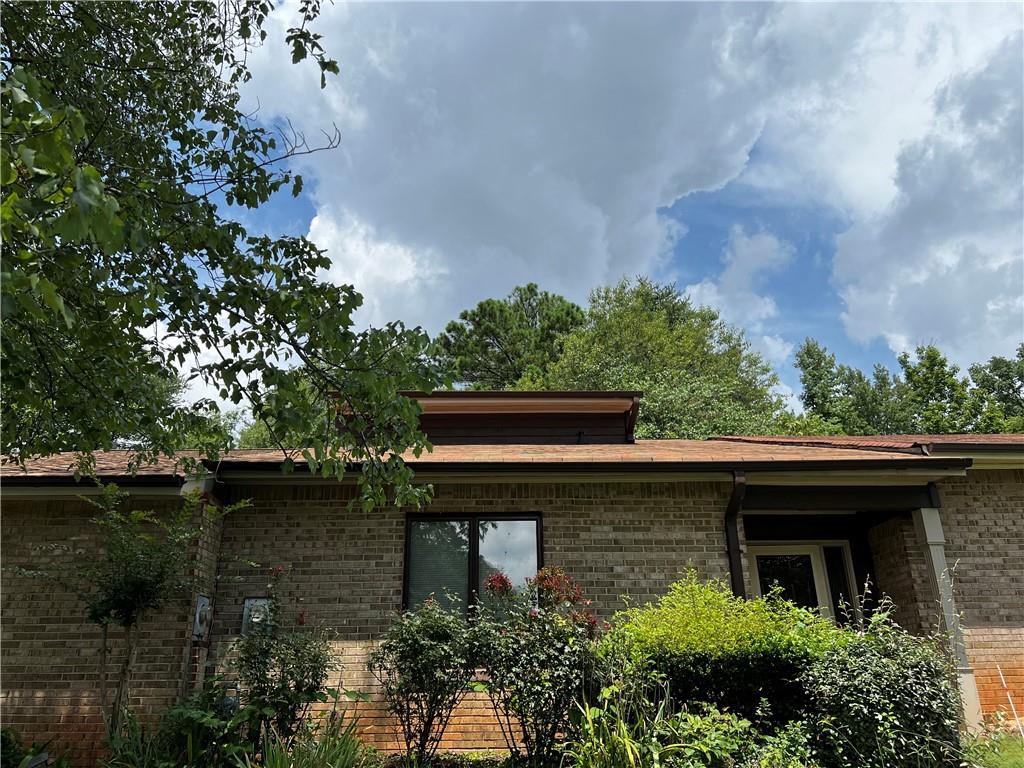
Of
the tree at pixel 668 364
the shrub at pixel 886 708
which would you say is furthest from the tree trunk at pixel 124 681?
the tree at pixel 668 364

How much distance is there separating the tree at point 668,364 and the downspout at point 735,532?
14584 millimetres

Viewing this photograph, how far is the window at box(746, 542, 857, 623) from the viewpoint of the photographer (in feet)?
31.3

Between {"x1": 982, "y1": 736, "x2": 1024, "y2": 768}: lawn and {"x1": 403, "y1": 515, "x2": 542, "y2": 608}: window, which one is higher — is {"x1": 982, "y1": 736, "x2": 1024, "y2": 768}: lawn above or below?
below

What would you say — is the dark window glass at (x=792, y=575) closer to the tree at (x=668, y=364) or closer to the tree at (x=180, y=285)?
the tree at (x=180, y=285)

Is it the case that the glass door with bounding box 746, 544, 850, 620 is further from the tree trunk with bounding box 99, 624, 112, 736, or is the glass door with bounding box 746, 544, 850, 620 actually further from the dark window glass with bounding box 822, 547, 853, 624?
the tree trunk with bounding box 99, 624, 112, 736

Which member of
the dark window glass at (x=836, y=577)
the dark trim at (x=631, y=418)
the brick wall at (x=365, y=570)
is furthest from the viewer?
the dark trim at (x=631, y=418)

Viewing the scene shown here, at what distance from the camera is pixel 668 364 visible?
26.9 metres

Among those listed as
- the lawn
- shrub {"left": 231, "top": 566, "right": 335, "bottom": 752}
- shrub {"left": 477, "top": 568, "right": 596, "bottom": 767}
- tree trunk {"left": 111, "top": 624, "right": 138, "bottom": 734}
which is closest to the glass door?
the lawn

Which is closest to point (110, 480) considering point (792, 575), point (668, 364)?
point (792, 575)

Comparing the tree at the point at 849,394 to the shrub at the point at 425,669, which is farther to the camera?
the tree at the point at 849,394

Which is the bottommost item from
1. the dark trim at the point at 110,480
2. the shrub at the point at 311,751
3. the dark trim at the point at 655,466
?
the shrub at the point at 311,751

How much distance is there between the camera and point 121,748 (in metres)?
5.34

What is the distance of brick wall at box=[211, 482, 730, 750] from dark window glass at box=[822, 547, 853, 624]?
321cm

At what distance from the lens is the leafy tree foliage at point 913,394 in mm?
29625
